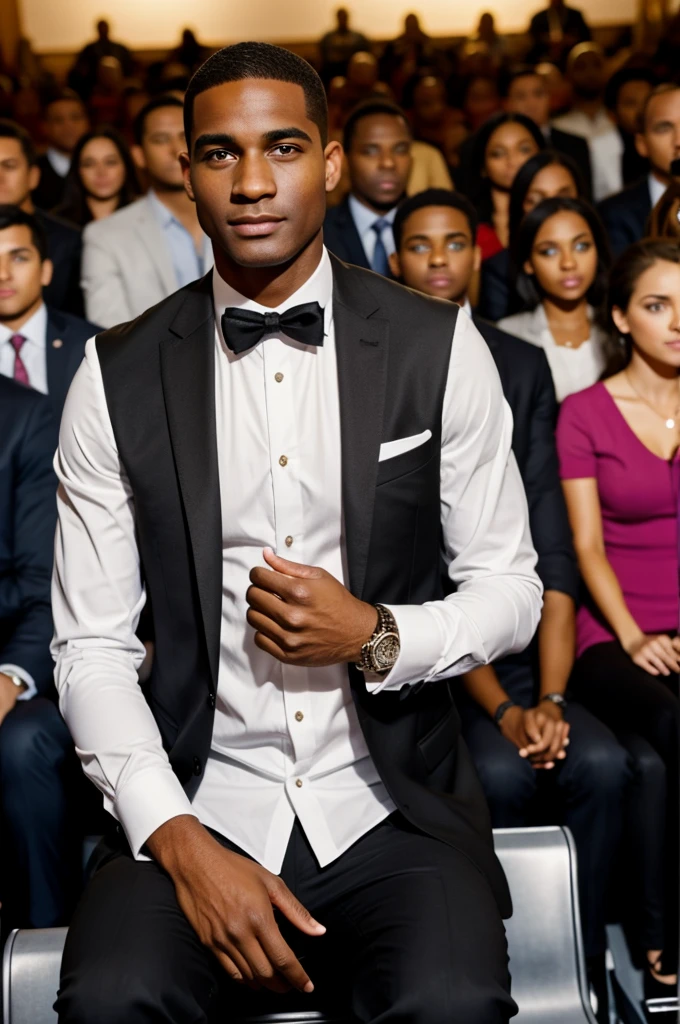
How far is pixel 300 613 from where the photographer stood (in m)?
1.45

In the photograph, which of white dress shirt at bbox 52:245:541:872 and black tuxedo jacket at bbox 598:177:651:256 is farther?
black tuxedo jacket at bbox 598:177:651:256

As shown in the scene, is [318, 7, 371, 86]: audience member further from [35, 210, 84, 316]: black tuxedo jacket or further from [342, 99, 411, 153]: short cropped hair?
[35, 210, 84, 316]: black tuxedo jacket

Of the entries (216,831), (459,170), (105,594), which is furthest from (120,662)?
(459,170)

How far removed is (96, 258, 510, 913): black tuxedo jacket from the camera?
160 cm

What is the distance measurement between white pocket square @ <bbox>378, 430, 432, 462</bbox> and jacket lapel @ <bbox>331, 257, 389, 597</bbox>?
0.04 ft

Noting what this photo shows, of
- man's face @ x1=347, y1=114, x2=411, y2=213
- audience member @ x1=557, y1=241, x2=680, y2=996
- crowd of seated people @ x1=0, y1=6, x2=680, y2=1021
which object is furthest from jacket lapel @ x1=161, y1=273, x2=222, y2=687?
man's face @ x1=347, y1=114, x2=411, y2=213

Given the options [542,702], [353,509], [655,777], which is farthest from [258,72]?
→ [655,777]

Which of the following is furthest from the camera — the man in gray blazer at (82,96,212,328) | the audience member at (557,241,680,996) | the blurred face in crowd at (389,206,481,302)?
the man in gray blazer at (82,96,212,328)

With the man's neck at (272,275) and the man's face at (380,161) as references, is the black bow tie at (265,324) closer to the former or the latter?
the man's neck at (272,275)

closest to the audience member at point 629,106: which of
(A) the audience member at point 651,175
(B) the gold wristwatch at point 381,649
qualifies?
(A) the audience member at point 651,175

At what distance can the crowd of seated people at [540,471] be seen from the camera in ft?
7.14

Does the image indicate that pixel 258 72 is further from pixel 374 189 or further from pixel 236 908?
pixel 374 189

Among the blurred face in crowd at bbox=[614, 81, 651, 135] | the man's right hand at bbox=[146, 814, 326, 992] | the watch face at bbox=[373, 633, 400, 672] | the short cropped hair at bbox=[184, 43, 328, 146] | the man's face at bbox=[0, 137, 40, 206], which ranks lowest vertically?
the man's right hand at bbox=[146, 814, 326, 992]

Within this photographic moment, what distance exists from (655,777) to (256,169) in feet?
4.37
